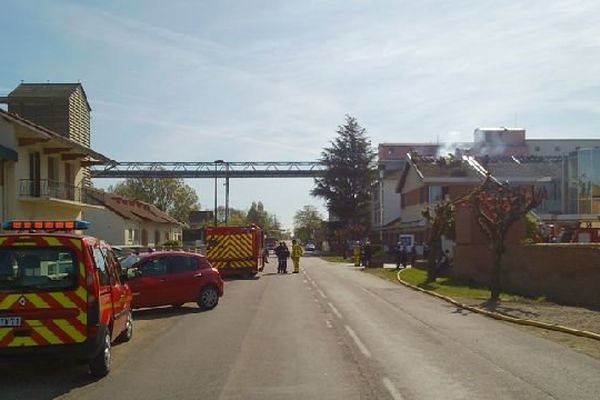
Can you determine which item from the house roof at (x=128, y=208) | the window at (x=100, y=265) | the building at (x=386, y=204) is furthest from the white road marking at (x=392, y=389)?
the building at (x=386, y=204)

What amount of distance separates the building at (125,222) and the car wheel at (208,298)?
2979 cm

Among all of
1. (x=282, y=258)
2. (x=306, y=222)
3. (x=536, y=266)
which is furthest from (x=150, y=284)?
(x=306, y=222)

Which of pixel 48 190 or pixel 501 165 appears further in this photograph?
pixel 501 165

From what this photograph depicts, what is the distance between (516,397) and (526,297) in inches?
634

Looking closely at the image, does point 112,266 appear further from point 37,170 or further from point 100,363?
point 37,170

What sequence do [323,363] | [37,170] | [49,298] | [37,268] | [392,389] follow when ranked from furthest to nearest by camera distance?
[37,170] < [323,363] < [37,268] < [49,298] < [392,389]

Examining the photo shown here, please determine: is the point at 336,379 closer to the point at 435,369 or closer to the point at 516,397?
the point at 435,369

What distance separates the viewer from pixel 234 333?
15.3 meters

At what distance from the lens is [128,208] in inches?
2749

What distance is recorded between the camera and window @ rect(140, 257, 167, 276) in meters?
20.0

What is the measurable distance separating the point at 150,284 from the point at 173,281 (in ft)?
2.28

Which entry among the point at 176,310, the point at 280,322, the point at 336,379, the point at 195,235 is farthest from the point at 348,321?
the point at 195,235

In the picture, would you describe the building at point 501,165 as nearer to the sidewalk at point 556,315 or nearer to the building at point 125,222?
the sidewalk at point 556,315

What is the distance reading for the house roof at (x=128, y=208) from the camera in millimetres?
63188
